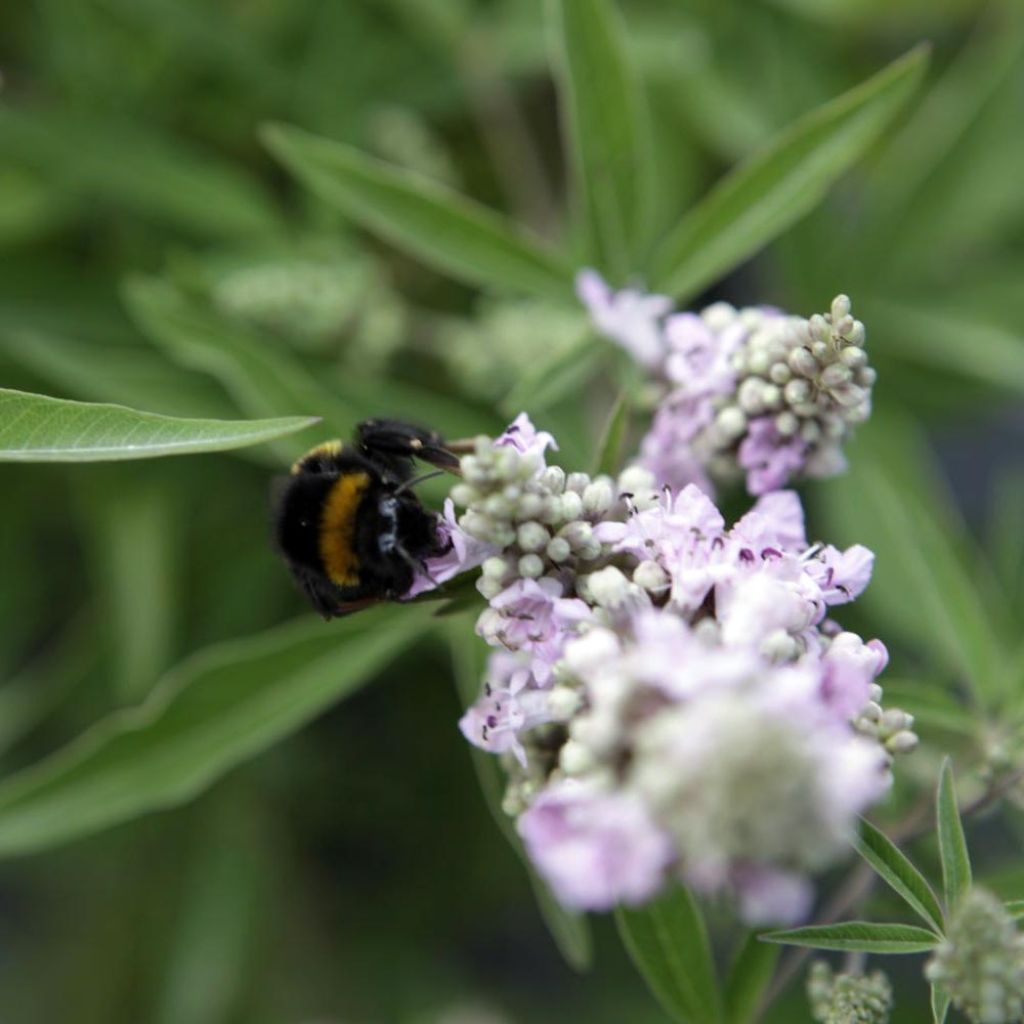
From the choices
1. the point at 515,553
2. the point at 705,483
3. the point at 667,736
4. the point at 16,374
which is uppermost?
the point at 16,374

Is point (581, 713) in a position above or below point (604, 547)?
below

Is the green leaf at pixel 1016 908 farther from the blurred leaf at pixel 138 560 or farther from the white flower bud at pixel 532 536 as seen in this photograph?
the blurred leaf at pixel 138 560

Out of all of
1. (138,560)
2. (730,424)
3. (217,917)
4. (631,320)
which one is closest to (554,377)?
(631,320)

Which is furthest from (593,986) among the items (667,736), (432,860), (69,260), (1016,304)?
(667,736)

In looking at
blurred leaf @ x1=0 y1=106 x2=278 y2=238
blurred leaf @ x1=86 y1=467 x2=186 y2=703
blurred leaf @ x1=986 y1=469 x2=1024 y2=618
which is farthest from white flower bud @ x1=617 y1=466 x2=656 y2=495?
blurred leaf @ x1=986 y1=469 x2=1024 y2=618

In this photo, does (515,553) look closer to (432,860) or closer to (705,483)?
(705,483)

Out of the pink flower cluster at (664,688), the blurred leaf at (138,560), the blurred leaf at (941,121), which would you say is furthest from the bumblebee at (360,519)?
the blurred leaf at (941,121)
